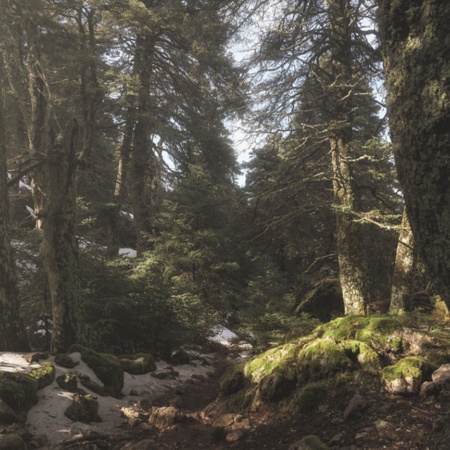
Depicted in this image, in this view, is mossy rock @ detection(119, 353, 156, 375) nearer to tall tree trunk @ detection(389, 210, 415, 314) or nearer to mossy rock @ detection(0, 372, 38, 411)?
mossy rock @ detection(0, 372, 38, 411)

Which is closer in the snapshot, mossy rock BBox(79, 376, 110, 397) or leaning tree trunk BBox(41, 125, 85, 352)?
mossy rock BBox(79, 376, 110, 397)

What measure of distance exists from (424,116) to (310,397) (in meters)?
4.13

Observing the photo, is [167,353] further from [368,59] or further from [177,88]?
[177,88]

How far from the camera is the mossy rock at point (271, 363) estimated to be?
18.7 feet

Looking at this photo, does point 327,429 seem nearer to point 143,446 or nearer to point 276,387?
point 276,387

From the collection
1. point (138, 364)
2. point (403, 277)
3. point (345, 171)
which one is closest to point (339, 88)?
point (345, 171)

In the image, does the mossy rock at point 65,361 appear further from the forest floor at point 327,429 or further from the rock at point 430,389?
the rock at point 430,389

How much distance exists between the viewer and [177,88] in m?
15.8

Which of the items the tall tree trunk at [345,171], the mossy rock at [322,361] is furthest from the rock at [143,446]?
the tall tree trunk at [345,171]

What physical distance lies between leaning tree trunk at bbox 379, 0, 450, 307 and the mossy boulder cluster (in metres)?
3.28

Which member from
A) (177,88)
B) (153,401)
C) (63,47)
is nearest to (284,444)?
(153,401)

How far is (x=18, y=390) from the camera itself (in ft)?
16.7

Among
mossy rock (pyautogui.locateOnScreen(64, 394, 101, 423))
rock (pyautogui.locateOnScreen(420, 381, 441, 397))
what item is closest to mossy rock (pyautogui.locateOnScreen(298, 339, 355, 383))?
rock (pyautogui.locateOnScreen(420, 381, 441, 397))

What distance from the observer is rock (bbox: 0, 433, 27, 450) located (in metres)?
4.02
